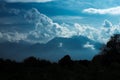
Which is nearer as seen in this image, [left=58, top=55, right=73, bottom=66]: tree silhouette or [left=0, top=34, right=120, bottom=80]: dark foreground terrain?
[left=0, top=34, right=120, bottom=80]: dark foreground terrain

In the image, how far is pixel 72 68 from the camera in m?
70.2

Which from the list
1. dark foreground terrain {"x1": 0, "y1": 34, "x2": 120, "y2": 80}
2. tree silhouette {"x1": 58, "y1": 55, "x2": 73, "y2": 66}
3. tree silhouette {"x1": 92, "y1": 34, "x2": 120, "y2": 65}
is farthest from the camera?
tree silhouette {"x1": 58, "y1": 55, "x2": 73, "y2": 66}

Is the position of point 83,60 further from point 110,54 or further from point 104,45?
point 110,54

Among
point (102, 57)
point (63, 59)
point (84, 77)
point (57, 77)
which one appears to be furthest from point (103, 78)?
point (63, 59)

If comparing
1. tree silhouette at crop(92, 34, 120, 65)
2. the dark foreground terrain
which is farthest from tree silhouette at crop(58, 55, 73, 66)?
tree silhouette at crop(92, 34, 120, 65)

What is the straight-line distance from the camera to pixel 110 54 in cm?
9831

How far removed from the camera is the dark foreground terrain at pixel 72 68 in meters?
44.6

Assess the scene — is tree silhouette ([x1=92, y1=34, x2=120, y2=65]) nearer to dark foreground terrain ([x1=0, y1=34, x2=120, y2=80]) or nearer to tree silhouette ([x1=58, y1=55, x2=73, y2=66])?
dark foreground terrain ([x1=0, y1=34, x2=120, y2=80])

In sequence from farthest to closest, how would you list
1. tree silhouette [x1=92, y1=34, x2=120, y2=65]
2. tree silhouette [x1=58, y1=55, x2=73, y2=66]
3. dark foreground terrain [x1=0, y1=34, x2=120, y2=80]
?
tree silhouette [x1=58, y1=55, x2=73, y2=66], tree silhouette [x1=92, y1=34, x2=120, y2=65], dark foreground terrain [x1=0, y1=34, x2=120, y2=80]

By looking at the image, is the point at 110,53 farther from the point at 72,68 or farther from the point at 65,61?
the point at 72,68

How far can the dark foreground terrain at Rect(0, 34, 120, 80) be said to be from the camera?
1757 inches

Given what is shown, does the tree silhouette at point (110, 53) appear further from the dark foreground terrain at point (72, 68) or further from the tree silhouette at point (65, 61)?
the tree silhouette at point (65, 61)

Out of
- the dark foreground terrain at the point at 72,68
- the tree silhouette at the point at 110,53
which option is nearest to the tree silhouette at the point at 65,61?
the dark foreground terrain at the point at 72,68

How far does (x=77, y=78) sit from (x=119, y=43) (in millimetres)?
65506
